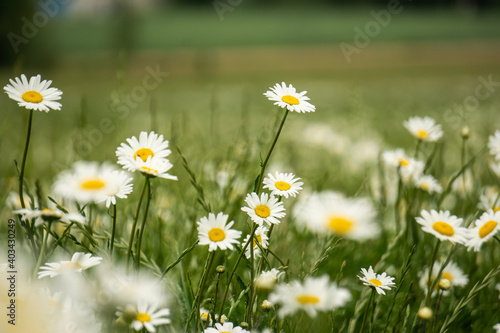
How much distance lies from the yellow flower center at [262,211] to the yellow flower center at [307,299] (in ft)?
0.58

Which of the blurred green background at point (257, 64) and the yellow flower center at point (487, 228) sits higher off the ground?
the blurred green background at point (257, 64)

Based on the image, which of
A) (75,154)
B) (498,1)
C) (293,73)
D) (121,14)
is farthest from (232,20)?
(75,154)

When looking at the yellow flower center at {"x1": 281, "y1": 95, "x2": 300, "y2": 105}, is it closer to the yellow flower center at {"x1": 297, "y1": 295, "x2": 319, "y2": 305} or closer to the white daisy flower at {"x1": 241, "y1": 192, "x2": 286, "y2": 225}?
the white daisy flower at {"x1": 241, "y1": 192, "x2": 286, "y2": 225}

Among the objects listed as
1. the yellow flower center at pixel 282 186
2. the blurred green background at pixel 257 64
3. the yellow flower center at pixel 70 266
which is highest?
the blurred green background at pixel 257 64

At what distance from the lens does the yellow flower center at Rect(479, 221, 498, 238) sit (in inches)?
27.9

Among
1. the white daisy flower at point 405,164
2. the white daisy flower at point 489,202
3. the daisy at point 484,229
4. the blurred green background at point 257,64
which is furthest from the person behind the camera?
the blurred green background at point 257,64

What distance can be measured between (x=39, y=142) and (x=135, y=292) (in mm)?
2689

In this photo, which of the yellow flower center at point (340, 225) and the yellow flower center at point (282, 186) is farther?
the yellow flower center at point (282, 186)

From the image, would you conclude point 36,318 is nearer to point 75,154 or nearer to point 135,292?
point 135,292

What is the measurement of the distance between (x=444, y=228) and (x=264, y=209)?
287mm

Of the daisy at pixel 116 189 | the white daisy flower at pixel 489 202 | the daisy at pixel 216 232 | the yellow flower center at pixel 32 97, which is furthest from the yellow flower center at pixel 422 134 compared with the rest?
the yellow flower center at pixel 32 97

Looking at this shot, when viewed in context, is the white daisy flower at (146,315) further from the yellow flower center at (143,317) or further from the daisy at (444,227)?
the daisy at (444,227)

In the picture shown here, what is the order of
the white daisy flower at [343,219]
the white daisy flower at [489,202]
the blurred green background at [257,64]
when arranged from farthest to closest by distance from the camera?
1. the blurred green background at [257,64]
2. the white daisy flower at [489,202]
3. the white daisy flower at [343,219]

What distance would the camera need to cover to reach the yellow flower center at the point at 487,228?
27.9 inches
